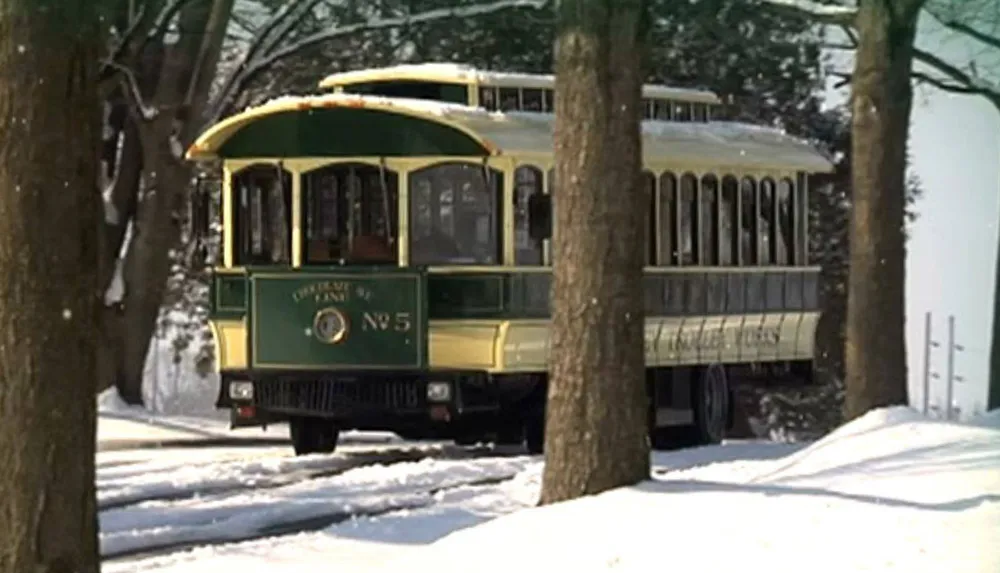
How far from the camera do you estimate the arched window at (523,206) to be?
21.9m

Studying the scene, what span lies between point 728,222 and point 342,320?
197 inches

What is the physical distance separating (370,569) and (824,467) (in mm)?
3613

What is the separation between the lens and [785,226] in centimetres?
2655

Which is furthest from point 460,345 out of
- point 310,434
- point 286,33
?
point 286,33

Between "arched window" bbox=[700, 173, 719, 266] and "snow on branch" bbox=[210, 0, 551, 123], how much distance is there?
6437 mm

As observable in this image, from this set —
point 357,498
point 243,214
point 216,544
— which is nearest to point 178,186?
point 243,214

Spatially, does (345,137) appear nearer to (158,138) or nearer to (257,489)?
(257,489)

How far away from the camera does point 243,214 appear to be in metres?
22.9

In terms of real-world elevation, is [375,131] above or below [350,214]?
above

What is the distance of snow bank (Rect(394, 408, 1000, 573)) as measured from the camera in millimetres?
10961

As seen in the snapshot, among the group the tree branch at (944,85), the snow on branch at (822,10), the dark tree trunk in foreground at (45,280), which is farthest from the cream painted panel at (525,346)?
the dark tree trunk in foreground at (45,280)

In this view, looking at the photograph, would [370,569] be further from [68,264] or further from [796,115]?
[796,115]

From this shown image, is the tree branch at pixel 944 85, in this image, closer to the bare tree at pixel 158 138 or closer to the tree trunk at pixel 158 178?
the bare tree at pixel 158 138

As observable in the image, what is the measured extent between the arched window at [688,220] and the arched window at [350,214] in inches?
137
